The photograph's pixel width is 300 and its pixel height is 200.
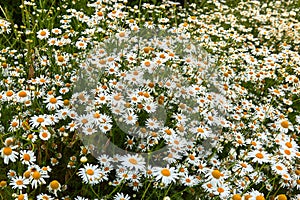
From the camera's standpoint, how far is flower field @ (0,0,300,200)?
2.28 m

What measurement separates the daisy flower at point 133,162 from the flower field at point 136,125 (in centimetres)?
1

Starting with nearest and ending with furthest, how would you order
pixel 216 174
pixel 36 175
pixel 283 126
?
pixel 36 175
pixel 216 174
pixel 283 126

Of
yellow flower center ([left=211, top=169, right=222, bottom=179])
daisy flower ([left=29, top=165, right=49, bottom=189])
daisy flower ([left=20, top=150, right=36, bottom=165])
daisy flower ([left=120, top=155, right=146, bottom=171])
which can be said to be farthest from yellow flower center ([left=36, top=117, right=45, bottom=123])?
yellow flower center ([left=211, top=169, right=222, bottom=179])

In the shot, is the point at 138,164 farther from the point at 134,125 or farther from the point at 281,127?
the point at 281,127

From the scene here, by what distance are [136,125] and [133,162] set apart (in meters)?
0.33

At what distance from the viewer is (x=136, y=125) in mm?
2541

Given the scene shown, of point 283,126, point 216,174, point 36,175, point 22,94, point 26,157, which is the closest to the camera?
point 36,175

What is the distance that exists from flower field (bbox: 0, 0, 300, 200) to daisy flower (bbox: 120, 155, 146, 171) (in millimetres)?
13

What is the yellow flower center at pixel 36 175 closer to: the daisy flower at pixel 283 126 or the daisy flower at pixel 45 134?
the daisy flower at pixel 45 134

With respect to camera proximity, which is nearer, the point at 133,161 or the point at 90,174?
the point at 90,174

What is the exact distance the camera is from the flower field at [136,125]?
2277mm

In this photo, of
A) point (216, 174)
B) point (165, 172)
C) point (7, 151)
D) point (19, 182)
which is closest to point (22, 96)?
point (7, 151)

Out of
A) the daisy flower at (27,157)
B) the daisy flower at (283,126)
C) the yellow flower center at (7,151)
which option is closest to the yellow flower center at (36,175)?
the daisy flower at (27,157)

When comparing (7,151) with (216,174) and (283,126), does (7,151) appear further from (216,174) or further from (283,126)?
(283,126)
